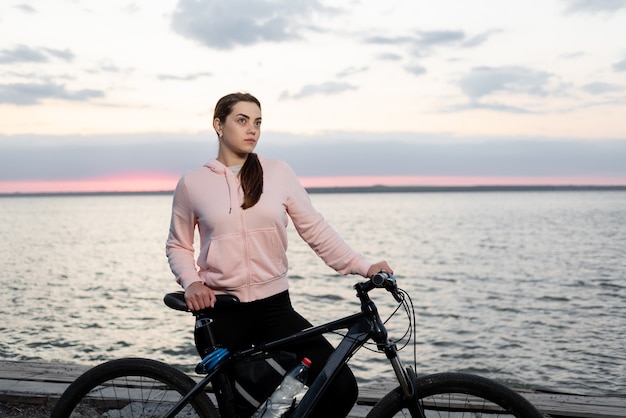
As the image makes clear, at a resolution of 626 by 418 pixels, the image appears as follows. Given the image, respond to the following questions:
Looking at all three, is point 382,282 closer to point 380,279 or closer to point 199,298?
point 380,279

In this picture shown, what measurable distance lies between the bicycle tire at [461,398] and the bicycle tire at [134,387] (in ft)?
2.96

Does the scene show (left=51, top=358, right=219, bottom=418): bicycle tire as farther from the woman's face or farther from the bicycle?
the woman's face

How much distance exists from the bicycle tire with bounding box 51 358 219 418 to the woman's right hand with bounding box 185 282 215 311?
0.40 meters

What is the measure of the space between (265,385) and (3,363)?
4007 millimetres

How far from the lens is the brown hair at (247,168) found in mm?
3156

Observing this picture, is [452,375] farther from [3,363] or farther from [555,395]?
[3,363]

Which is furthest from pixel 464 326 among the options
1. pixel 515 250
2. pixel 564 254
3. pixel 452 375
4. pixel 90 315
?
pixel 515 250

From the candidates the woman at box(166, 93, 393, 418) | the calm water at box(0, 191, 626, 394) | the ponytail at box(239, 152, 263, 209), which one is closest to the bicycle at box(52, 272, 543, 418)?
the woman at box(166, 93, 393, 418)

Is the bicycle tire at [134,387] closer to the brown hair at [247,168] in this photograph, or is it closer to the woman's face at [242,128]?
the brown hair at [247,168]

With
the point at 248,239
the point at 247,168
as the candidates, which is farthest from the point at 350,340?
the point at 247,168

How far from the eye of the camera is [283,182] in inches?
129

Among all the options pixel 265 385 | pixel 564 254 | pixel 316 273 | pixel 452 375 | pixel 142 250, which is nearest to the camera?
pixel 452 375

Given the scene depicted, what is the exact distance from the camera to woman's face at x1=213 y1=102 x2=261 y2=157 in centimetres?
324

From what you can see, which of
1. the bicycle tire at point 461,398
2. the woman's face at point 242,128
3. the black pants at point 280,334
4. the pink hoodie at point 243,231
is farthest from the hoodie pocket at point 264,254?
the bicycle tire at point 461,398
